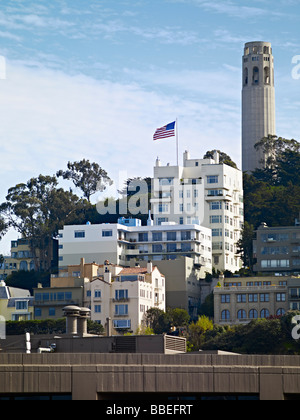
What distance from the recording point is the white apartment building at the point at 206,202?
17512 centimetres

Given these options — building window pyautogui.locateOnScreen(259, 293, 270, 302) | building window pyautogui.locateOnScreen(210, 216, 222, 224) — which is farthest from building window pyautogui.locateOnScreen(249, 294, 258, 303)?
building window pyautogui.locateOnScreen(210, 216, 222, 224)

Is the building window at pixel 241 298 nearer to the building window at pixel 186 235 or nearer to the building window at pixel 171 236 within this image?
the building window at pixel 186 235

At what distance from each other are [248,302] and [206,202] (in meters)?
32.4

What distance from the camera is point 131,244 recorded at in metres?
167

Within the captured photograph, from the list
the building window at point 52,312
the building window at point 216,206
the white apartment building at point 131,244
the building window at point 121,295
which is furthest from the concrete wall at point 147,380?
the building window at point 216,206

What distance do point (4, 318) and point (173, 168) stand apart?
39369mm

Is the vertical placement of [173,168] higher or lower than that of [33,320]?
higher

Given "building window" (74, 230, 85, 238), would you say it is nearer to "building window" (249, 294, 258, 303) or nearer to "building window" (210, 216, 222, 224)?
"building window" (210, 216, 222, 224)

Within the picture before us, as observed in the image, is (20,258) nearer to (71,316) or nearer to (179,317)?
(179,317)

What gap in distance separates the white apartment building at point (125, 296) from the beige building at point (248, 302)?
752 centimetres

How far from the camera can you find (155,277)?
151 metres

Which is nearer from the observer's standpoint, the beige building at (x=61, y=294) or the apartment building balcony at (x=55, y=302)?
the apartment building balcony at (x=55, y=302)
